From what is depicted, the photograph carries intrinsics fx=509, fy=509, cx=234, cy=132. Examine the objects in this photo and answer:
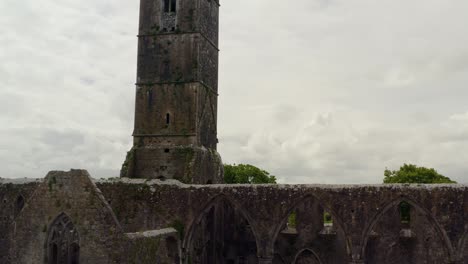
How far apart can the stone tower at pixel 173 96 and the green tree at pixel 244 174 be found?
69.1 ft

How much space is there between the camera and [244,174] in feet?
179

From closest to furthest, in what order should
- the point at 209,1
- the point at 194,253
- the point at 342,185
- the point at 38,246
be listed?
1. the point at 38,246
2. the point at 342,185
3. the point at 194,253
4. the point at 209,1

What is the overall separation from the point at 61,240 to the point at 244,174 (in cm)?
4021

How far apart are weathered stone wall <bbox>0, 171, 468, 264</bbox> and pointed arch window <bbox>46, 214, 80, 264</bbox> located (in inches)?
6.8

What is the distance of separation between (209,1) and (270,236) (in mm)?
16995

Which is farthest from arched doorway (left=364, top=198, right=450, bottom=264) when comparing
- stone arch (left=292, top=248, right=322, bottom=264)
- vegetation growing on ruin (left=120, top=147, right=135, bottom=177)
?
vegetation growing on ruin (left=120, top=147, right=135, bottom=177)

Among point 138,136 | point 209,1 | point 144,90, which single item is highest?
point 209,1

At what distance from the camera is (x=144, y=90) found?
3167cm

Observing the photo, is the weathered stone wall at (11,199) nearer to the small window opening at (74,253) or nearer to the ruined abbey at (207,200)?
the ruined abbey at (207,200)

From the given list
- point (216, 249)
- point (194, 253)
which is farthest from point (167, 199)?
point (216, 249)

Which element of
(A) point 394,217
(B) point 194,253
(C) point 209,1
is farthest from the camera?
(C) point 209,1

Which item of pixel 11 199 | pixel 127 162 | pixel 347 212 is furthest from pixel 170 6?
pixel 347 212

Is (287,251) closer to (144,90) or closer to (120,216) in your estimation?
(120,216)

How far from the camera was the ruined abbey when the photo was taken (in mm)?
23172
